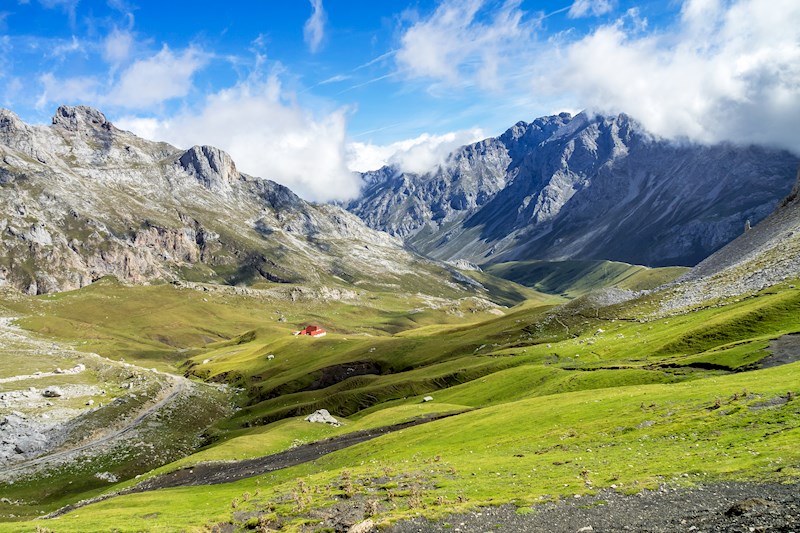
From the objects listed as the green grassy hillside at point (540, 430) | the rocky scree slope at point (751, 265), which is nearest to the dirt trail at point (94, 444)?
the green grassy hillside at point (540, 430)

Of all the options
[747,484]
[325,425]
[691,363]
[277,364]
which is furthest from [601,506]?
[277,364]

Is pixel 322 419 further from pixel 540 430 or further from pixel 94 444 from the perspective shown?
pixel 540 430

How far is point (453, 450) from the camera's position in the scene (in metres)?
52.6

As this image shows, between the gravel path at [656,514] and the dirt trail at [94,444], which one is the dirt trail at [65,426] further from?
the gravel path at [656,514]

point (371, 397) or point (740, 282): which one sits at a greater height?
point (740, 282)

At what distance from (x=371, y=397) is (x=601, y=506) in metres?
89.8

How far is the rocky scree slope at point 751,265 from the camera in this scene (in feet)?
309

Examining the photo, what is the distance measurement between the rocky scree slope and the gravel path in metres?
80.7

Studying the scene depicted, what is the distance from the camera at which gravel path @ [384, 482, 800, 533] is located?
20547mm

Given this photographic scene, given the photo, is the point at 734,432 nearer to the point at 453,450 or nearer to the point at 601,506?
the point at 601,506

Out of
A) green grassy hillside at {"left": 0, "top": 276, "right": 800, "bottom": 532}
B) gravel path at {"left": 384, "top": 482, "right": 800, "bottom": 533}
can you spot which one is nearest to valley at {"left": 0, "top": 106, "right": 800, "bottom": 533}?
gravel path at {"left": 384, "top": 482, "right": 800, "bottom": 533}

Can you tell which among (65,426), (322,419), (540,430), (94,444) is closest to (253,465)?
(322,419)

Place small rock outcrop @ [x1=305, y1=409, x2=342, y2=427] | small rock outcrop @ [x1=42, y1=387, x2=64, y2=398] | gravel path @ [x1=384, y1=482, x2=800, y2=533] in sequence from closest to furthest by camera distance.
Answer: gravel path @ [x1=384, y1=482, x2=800, y2=533]
small rock outcrop @ [x1=305, y1=409, x2=342, y2=427]
small rock outcrop @ [x1=42, y1=387, x2=64, y2=398]

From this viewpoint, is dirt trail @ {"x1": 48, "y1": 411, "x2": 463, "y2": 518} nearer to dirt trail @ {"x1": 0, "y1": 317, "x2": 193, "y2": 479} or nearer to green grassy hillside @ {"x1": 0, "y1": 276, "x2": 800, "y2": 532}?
green grassy hillside @ {"x1": 0, "y1": 276, "x2": 800, "y2": 532}
